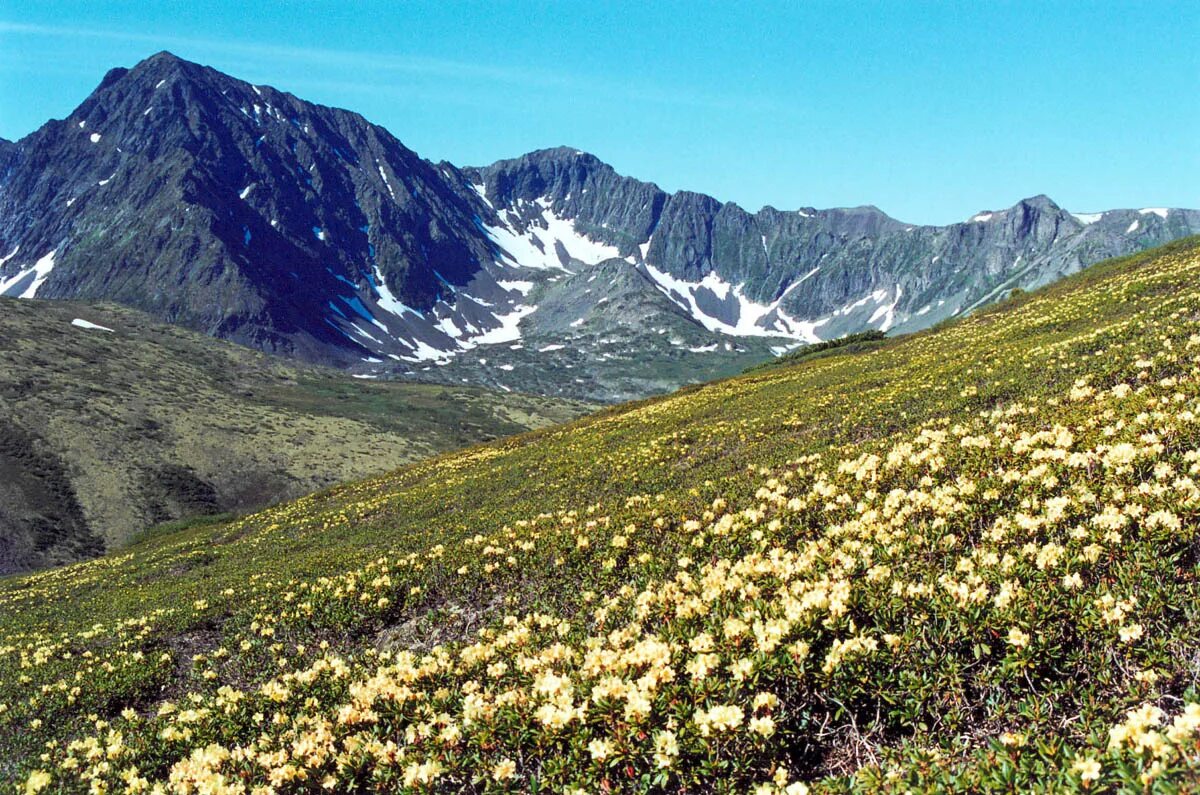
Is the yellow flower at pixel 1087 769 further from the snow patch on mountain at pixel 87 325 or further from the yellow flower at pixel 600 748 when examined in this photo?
the snow patch on mountain at pixel 87 325

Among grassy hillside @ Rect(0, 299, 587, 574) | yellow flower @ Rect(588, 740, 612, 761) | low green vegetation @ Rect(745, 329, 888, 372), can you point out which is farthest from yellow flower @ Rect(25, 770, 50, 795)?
grassy hillside @ Rect(0, 299, 587, 574)

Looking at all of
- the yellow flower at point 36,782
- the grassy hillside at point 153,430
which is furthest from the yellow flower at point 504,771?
the grassy hillside at point 153,430

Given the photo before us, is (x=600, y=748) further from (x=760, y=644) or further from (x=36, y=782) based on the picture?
(x=36, y=782)

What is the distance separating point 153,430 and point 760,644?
138 meters

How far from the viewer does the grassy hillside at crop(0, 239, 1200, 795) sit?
5148 millimetres

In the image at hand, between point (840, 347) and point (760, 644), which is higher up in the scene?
point (840, 347)

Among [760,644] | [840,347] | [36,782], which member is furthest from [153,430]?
[760,644]

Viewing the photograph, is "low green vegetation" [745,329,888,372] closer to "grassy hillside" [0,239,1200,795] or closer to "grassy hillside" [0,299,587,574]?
"grassy hillside" [0,239,1200,795]

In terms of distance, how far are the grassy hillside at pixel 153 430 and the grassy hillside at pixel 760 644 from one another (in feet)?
297

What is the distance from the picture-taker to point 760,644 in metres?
5.85

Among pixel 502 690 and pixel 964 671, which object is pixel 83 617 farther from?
pixel 964 671

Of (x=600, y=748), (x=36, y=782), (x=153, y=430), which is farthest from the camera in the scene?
(x=153, y=430)

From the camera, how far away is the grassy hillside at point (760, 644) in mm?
5148

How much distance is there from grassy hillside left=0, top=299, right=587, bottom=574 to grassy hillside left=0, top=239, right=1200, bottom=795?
90453 millimetres
